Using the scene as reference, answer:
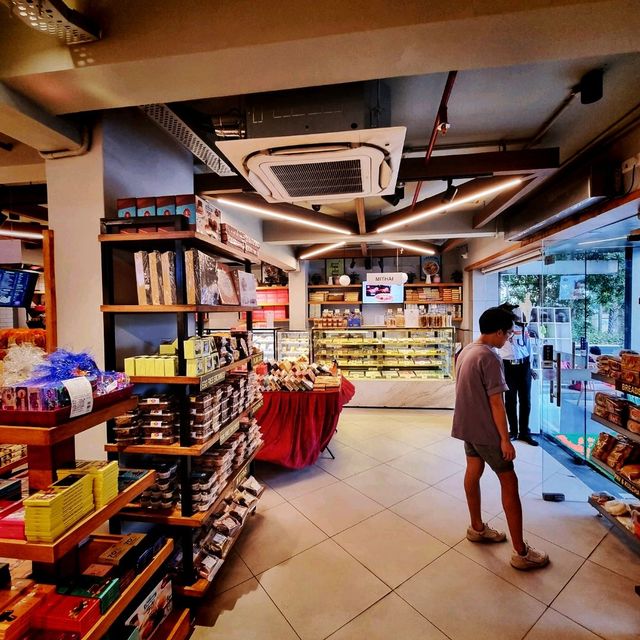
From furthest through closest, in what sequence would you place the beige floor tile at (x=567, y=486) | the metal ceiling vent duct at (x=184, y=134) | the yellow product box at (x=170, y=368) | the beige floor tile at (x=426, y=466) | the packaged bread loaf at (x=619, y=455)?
the beige floor tile at (x=426, y=466) → the beige floor tile at (x=567, y=486) → the packaged bread loaf at (x=619, y=455) → the metal ceiling vent duct at (x=184, y=134) → the yellow product box at (x=170, y=368)

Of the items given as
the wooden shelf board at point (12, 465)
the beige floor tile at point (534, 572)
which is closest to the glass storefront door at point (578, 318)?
the beige floor tile at point (534, 572)

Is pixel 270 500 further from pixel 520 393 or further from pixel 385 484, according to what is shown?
pixel 520 393

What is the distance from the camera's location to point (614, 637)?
1.86 meters

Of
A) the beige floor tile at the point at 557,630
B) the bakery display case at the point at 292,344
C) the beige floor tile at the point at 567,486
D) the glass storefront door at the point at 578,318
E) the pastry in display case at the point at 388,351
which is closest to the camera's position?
the beige floor tile at the point at 557,630

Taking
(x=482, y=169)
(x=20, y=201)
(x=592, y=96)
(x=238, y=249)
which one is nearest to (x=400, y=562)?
(x=238, y=249)

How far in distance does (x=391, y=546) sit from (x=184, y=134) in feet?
11.7

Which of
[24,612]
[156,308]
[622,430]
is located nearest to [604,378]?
[622,430]

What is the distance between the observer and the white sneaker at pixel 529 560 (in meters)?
2.34

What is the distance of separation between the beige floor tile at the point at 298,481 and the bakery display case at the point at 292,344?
10.0 feet

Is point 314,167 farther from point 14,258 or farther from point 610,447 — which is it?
point 610,447

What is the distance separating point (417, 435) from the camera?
16.2ft

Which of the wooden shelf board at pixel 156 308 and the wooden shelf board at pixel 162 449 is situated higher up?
the wooden shelf board at pixel 156 308

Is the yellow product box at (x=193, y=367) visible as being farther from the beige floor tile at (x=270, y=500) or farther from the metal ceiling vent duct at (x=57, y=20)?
the beige floor tile at (x=270, y=500)

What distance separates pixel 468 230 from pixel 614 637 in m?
4.49
